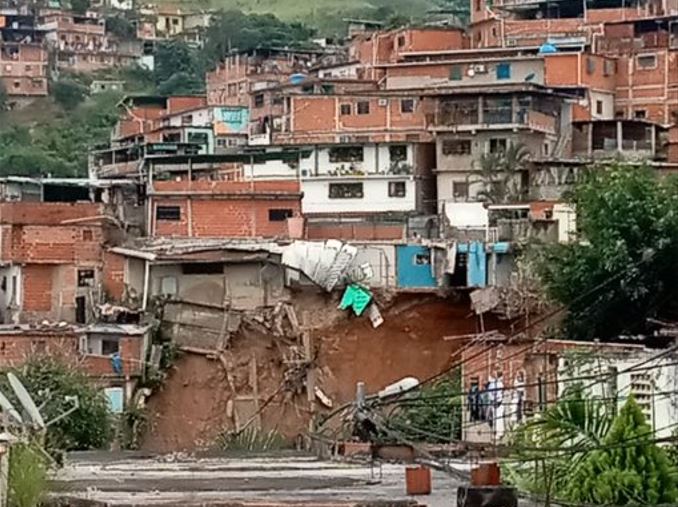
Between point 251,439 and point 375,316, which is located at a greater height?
point 375,316

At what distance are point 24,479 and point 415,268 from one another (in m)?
28.7

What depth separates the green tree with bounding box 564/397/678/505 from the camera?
15398mm

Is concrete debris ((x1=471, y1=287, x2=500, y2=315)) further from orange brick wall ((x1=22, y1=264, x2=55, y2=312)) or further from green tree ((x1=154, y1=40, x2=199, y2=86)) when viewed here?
green tree ((x1=154, y1=40, x2=199, y2=86))

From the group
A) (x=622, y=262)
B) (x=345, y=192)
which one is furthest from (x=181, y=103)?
(x=622, y=262)

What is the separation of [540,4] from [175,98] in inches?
594

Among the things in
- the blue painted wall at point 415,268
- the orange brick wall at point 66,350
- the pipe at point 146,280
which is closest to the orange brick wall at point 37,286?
the pipe at point 146,280

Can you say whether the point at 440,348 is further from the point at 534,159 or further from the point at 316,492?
the point at 316,492

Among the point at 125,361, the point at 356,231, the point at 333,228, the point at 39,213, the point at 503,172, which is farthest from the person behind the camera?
the point at 503,172

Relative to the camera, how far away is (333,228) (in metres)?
45.4

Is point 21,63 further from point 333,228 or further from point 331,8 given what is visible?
point 333,228

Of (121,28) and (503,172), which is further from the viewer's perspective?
(121,28)

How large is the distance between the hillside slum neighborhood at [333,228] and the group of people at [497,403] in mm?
228

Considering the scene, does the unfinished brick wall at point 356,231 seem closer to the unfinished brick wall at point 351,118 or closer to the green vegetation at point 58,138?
the unfinished brick wall at point 351,118

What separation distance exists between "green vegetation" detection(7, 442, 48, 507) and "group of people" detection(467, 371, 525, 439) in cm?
1299
